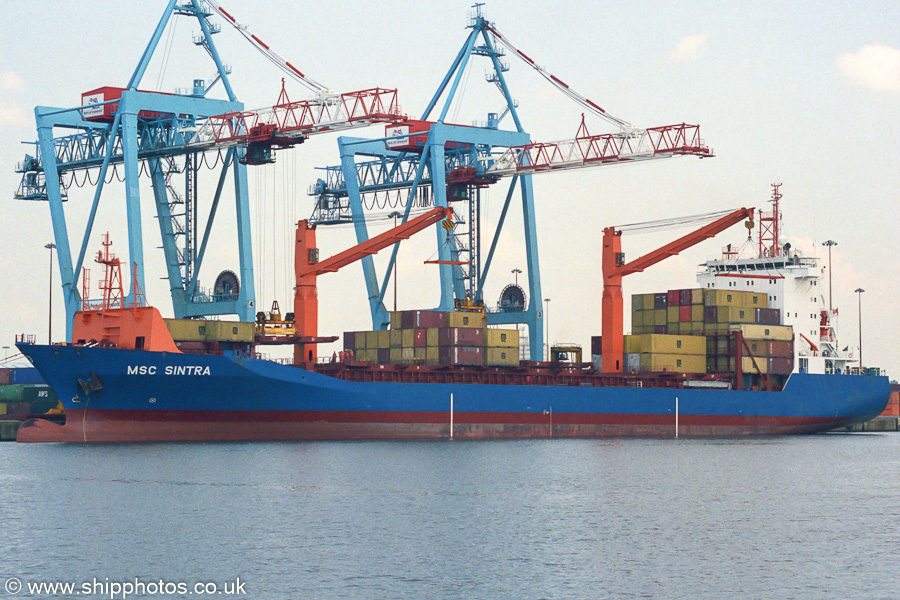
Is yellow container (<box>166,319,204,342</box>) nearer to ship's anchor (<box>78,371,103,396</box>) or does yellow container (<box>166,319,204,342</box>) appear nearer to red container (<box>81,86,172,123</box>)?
ship's anchor (<box>78,371,103,396</box>)

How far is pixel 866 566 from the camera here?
23.0 meters

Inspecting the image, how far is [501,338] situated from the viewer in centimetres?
5278

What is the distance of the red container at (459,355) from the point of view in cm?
5031

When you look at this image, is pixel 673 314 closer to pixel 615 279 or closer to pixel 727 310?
pixel 727 310

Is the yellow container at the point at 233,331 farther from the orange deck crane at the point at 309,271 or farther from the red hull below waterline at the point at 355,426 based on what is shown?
the red hull below waterline at the point at 355,426

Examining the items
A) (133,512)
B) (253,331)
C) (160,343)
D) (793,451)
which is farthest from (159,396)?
(793,451)

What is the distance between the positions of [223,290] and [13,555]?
33.2 m

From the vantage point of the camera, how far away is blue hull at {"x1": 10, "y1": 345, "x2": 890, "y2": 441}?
4288cm

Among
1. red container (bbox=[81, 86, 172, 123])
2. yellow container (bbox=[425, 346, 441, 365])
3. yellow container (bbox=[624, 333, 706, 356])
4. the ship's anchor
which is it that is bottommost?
the ship's anchor

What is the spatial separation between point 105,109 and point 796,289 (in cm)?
3492

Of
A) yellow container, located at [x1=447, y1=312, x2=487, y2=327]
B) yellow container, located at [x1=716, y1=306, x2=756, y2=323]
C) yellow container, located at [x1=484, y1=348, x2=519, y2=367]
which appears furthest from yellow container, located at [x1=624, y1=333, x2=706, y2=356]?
yellow container, located at [x1=447, y1=312, x2=487, y2=327]

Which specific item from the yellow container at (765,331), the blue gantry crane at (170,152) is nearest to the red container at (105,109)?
the blue gantry crane at (170,152)

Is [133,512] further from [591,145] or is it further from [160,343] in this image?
[591,145]

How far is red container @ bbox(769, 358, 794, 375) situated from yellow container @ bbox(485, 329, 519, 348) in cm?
1318
